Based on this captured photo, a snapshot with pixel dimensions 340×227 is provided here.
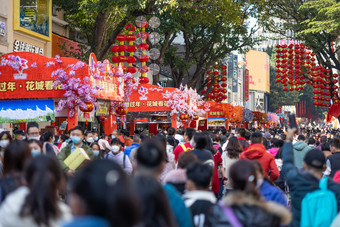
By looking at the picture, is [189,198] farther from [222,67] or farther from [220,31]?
[222,67]

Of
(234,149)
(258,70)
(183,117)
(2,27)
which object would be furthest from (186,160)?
(258,70)

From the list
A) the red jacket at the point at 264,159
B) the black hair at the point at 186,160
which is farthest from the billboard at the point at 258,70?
the black hair at the point at 186,160

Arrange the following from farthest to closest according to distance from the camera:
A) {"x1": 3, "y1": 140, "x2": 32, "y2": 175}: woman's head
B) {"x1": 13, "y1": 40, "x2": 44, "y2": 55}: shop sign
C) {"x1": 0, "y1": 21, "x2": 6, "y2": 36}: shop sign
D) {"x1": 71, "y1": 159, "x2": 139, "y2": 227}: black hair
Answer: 1. {"x1": 13, "y1": 40, "x2": 44, "y2": 55}: shop sign
2. {"x1": 0, "y1": 21, "x2": 6, "y2": 36}: shop sign
3. {"x1": 3, "y1": 140, "x2": 32, "y2": 175}: woman's head
4. {"x1": 71, "y1": 159, "x2": 139, "y2": 227}: black hair

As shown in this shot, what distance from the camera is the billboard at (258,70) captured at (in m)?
81.3

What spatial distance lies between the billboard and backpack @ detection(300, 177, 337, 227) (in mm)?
76346

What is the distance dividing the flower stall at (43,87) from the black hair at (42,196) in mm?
10856

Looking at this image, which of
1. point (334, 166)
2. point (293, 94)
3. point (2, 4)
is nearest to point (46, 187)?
point (334, 166)

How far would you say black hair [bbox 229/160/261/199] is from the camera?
12.7ft

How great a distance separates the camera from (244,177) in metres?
3.94

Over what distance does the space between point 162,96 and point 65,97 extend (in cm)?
916

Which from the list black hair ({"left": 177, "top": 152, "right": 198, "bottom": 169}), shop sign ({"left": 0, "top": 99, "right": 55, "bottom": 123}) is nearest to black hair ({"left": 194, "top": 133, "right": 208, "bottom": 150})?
black hair ({"left": 177, "top": 152, "right": 198, "bottom": 169})

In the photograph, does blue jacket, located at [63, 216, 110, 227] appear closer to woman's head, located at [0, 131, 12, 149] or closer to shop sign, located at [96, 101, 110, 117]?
woman's head, located at [0, 131, 12, 149]

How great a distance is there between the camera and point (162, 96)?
23391mm

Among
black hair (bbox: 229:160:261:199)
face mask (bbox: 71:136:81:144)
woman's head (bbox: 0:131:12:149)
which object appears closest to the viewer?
black hair (bbox: 229:160:261:199)
